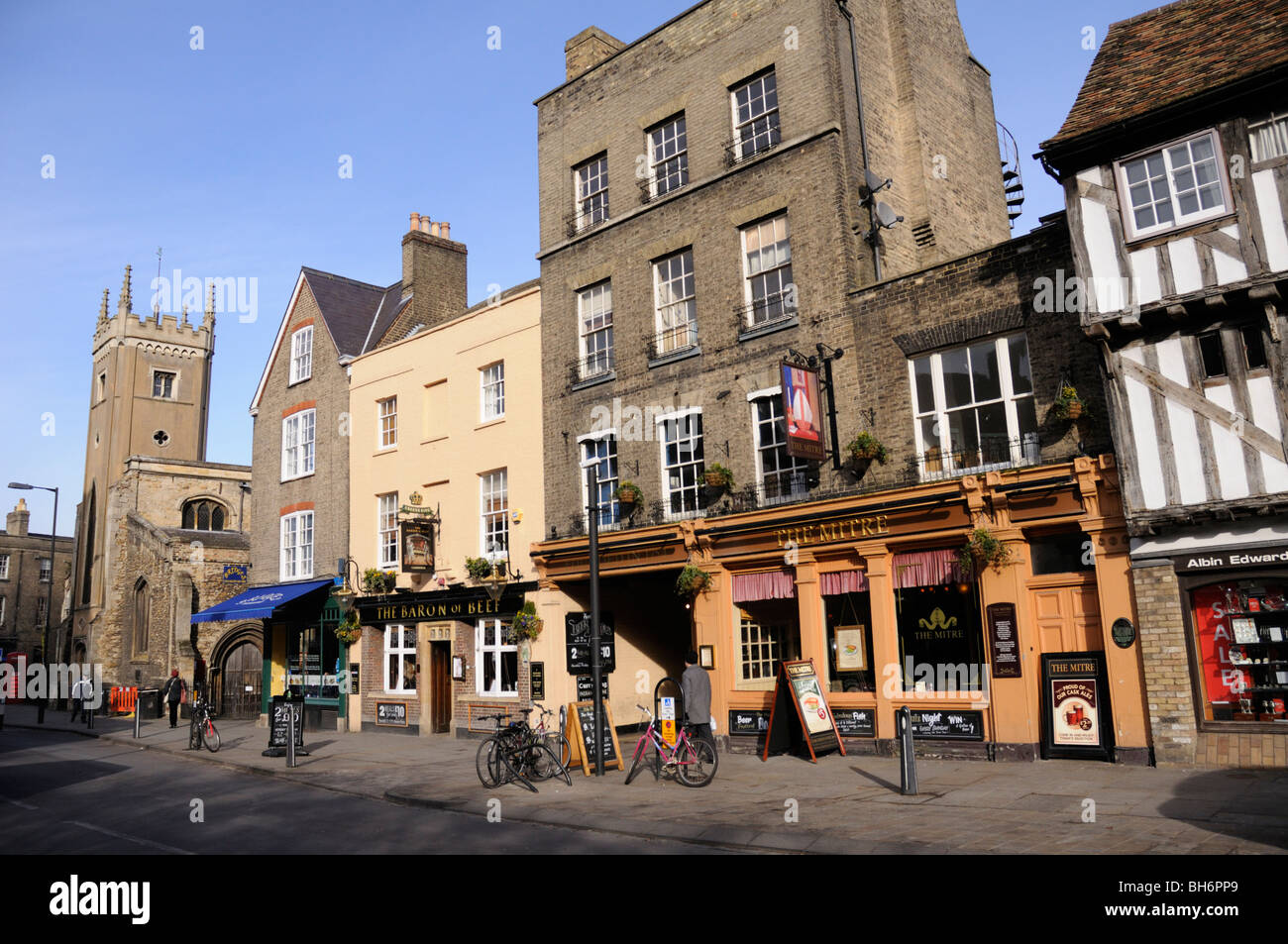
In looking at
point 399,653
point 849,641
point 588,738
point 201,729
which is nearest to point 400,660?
point 399,653

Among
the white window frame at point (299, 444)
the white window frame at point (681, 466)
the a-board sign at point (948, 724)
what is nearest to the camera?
the a-board sign at point (948, 724)

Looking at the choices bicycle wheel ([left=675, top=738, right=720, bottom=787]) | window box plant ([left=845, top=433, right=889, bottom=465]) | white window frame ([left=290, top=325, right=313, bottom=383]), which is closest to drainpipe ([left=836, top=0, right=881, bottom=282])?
window box plant ([left=845, top=433, right=889, bottom=465])

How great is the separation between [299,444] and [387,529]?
5.86 m

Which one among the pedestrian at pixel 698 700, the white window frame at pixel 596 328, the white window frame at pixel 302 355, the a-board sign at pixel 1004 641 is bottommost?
the pedestrian at pixel 698 700

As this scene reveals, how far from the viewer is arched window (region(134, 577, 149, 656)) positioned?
38.1 metres

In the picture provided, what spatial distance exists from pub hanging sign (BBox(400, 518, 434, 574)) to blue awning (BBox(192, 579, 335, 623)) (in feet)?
15.8

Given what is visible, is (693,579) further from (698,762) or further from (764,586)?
(698,762)

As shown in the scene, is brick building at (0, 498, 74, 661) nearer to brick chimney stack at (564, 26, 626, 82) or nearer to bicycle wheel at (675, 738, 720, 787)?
brick chimney stack at (564, 26, 626, 82)

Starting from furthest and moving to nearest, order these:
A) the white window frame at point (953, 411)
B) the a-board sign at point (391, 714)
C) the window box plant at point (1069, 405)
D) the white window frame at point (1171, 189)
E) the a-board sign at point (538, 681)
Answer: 1. the a-board sign at point (391, 714)
2. the a-board sign at point (538, 681)
3. the white window frame at point (953, 411)
4. the window box plant at point (1069, 405)
5. the white window frame at point (1171, 189)

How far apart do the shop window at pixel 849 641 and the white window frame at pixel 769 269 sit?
527cm

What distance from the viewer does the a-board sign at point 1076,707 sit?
13.1 meters

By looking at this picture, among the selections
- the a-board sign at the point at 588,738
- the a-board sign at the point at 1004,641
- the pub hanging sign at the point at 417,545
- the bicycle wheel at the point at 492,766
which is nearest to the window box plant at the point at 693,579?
the a-board sign at the point at 588,738

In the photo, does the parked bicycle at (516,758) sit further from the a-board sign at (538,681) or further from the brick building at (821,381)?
the a-board sign at (538,681)
